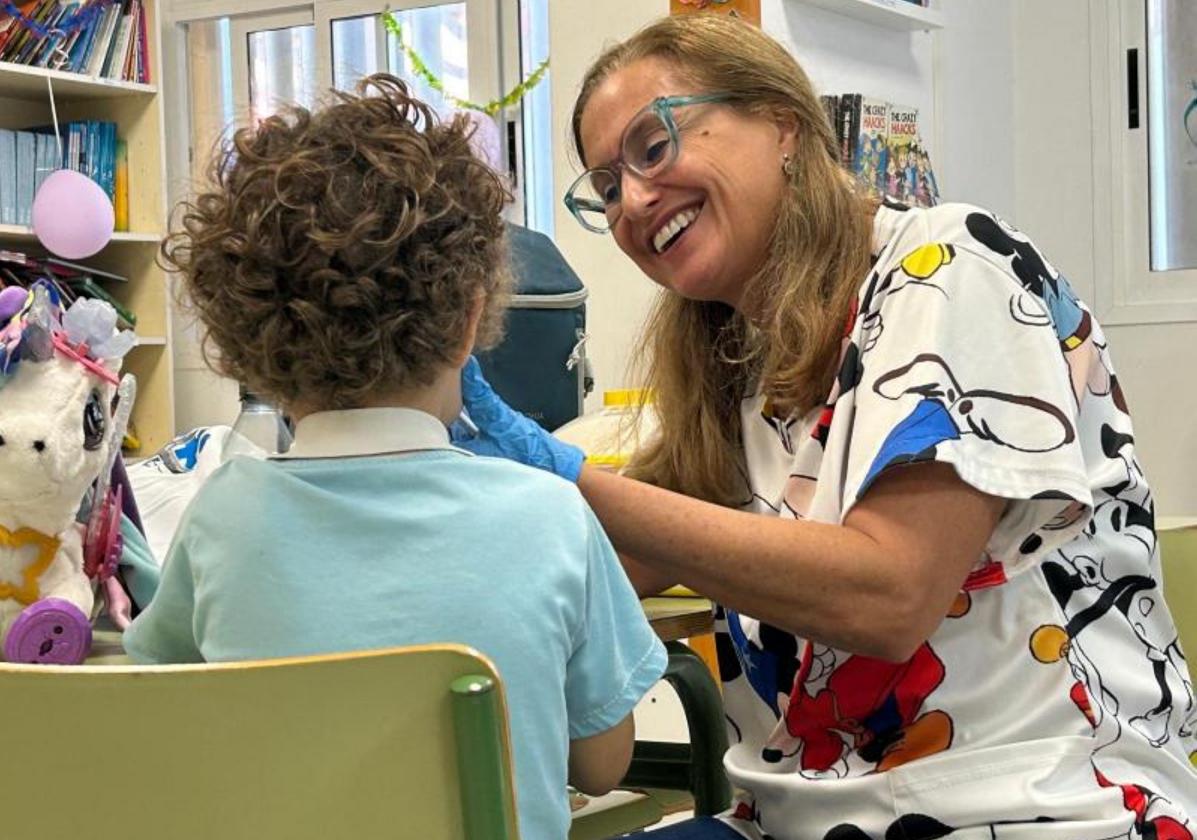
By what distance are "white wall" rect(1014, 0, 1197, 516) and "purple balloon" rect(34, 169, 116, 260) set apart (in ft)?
8.36

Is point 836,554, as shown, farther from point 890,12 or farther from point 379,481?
point 890,12

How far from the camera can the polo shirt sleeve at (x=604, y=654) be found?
0.87m

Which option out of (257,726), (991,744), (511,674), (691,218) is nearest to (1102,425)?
(991,744)

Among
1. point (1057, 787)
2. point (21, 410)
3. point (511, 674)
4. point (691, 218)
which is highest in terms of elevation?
point (691, 218)

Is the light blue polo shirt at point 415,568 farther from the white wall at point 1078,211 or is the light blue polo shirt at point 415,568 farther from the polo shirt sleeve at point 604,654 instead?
the white wall at point 1078,211

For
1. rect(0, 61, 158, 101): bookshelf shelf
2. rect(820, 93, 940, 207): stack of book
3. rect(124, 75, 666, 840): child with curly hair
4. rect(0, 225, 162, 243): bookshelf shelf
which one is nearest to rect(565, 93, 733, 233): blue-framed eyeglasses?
rect(124, 75, 666, 840): child with curly hair

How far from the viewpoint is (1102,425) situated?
3.58ft

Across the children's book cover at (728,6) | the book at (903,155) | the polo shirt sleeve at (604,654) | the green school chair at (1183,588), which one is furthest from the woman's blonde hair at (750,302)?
the book at (903,155)

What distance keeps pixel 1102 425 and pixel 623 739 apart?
17.7 inches

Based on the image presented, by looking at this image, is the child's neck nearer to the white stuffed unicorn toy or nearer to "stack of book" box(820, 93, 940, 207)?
the white stuffed unicorn toy

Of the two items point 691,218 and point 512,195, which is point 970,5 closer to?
point 691,218

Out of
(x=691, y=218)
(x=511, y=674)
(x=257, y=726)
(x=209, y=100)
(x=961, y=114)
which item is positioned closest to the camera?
(x=257, y=726)

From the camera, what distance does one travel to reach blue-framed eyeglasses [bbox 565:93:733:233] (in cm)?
123

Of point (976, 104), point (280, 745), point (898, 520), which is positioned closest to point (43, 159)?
point (976, 104)
